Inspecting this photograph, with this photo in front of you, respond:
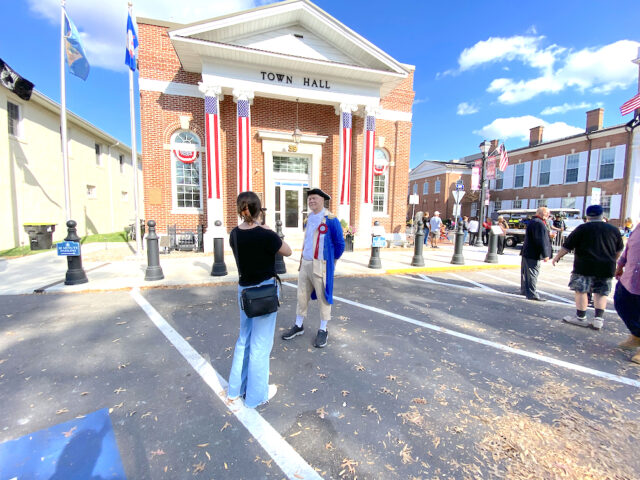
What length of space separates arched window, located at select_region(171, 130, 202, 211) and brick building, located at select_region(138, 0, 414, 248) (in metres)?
0.04

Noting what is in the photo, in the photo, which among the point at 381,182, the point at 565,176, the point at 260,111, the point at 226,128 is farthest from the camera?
the point at 565,176

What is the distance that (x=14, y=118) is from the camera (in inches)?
474

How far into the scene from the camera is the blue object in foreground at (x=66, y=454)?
1.85 metres

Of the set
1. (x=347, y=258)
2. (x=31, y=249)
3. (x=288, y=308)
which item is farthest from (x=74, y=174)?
(x=288, y=308)

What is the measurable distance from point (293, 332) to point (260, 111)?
35.7 ft

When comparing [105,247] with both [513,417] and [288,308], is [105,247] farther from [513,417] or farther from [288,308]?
[513,417]

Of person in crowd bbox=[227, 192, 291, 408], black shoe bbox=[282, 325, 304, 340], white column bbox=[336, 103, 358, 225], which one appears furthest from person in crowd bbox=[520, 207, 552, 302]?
white column bbox=[336, 103, 358, 225]

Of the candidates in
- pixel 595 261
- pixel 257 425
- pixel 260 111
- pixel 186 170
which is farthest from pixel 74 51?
pixel 595 261

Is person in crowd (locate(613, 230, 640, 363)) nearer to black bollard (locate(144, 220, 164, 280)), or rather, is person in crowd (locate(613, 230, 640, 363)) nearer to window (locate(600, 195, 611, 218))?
black bollard (locate(144, 220, 164, 280))

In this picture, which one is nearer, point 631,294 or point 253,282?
point 253,282

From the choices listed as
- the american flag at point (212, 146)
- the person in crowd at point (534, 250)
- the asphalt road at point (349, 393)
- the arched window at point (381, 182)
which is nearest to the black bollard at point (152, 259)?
the asphalt road at point (349, 393)

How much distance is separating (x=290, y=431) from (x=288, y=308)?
2.88 m

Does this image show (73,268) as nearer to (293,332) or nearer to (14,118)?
(293,332)

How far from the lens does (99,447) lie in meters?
2.07
